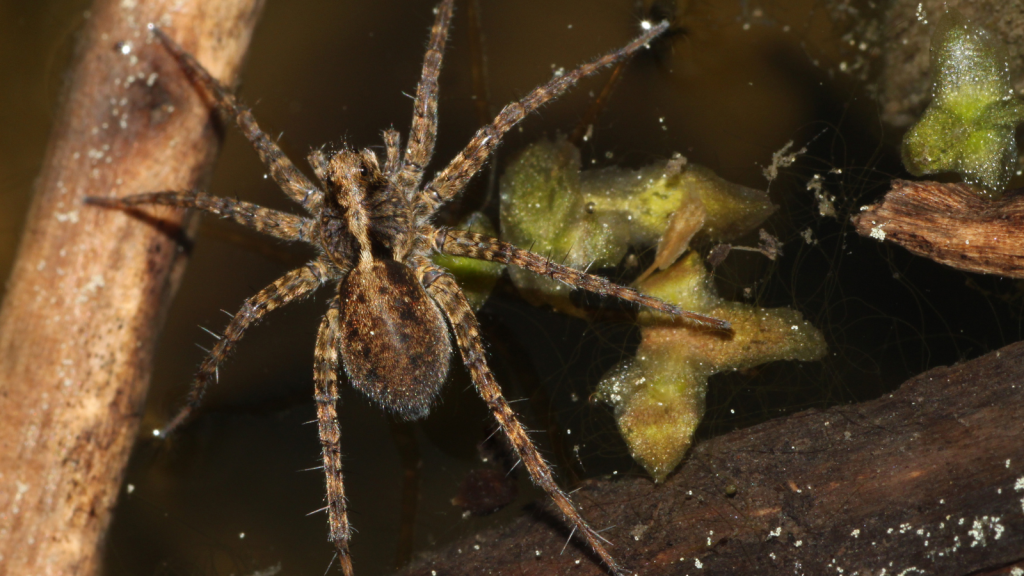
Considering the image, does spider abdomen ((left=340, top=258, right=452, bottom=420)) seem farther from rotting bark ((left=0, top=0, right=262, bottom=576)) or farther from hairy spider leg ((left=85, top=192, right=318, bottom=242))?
rotting bark ((left=0, top=0, right=262, bottom=576))

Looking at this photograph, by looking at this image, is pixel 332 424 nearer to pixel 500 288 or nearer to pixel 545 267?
pixel 500 288

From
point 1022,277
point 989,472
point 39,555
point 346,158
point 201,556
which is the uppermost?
point 346,158

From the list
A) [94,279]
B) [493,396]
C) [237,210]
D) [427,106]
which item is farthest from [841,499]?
[94,279]

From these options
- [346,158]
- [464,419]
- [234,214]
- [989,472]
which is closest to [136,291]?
[234,214]

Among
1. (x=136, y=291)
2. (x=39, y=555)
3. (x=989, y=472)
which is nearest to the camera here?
(x=989, y=472)

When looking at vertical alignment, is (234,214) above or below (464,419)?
above

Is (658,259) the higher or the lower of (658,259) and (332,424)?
the lower

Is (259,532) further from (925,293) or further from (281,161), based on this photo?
(925,293)
